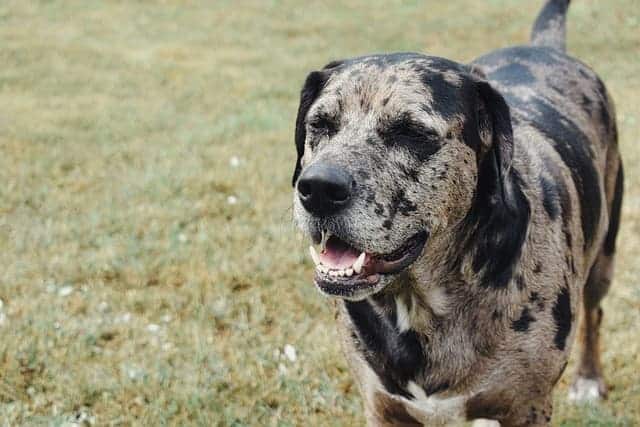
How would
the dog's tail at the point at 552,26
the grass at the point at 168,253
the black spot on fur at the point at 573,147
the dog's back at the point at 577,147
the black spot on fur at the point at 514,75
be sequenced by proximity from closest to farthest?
the dog's back at the point at 577,147
the black spot on fur at the point at 573,147
the black spot on fur at the point at 514,75
the grass at the point at 168,253
the dog's tail at the point at 552,26

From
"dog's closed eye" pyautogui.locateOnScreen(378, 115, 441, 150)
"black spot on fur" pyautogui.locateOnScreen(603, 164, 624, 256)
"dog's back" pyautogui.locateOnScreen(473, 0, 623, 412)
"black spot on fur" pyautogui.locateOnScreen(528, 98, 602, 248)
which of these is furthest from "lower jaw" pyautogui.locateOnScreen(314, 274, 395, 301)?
"black spot on fur" pyautogui.locateOnScreen(603, 164, 624, 256)

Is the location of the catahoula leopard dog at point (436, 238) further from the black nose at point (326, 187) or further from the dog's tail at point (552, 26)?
the dog's tail at point (552, 26)

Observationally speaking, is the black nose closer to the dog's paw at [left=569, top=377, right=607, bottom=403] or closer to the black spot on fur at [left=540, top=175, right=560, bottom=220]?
the black spot on fur at [left=540, top=175, right=560, bottom=220]

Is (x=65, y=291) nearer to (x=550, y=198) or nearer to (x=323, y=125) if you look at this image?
(x=323, y=125)

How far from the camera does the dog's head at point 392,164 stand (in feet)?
7.74

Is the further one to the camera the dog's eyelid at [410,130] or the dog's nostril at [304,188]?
the dog's eyelid at [410,130]

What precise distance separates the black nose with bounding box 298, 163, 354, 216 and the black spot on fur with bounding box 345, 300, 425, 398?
0.63 meters

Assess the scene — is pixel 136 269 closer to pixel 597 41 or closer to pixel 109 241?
pixel 109 241

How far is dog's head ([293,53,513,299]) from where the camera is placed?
2.36m

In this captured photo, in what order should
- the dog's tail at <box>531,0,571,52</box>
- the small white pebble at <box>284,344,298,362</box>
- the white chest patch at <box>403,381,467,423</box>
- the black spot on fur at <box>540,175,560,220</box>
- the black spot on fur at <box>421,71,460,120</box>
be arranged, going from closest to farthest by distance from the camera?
the black spot on fur at <box>421,71,460,120</box>
the white chest patch at <box>403,381,467,423</box>
the black spot on fur at <box>540,175,560,220</box>
the small white pebble at <box>284,344,298,362</box>
the dog's tail at <box>531,0,571,52</box>

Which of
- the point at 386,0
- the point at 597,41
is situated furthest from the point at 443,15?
the point at 597,41

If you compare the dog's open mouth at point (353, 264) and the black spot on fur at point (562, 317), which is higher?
the dog's open mouth at point (353, 264)

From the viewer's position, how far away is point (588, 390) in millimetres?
4000

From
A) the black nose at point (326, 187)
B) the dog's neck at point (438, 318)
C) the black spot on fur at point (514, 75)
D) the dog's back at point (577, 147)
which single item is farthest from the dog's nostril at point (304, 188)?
the black spot on fur at point (514, 75)
